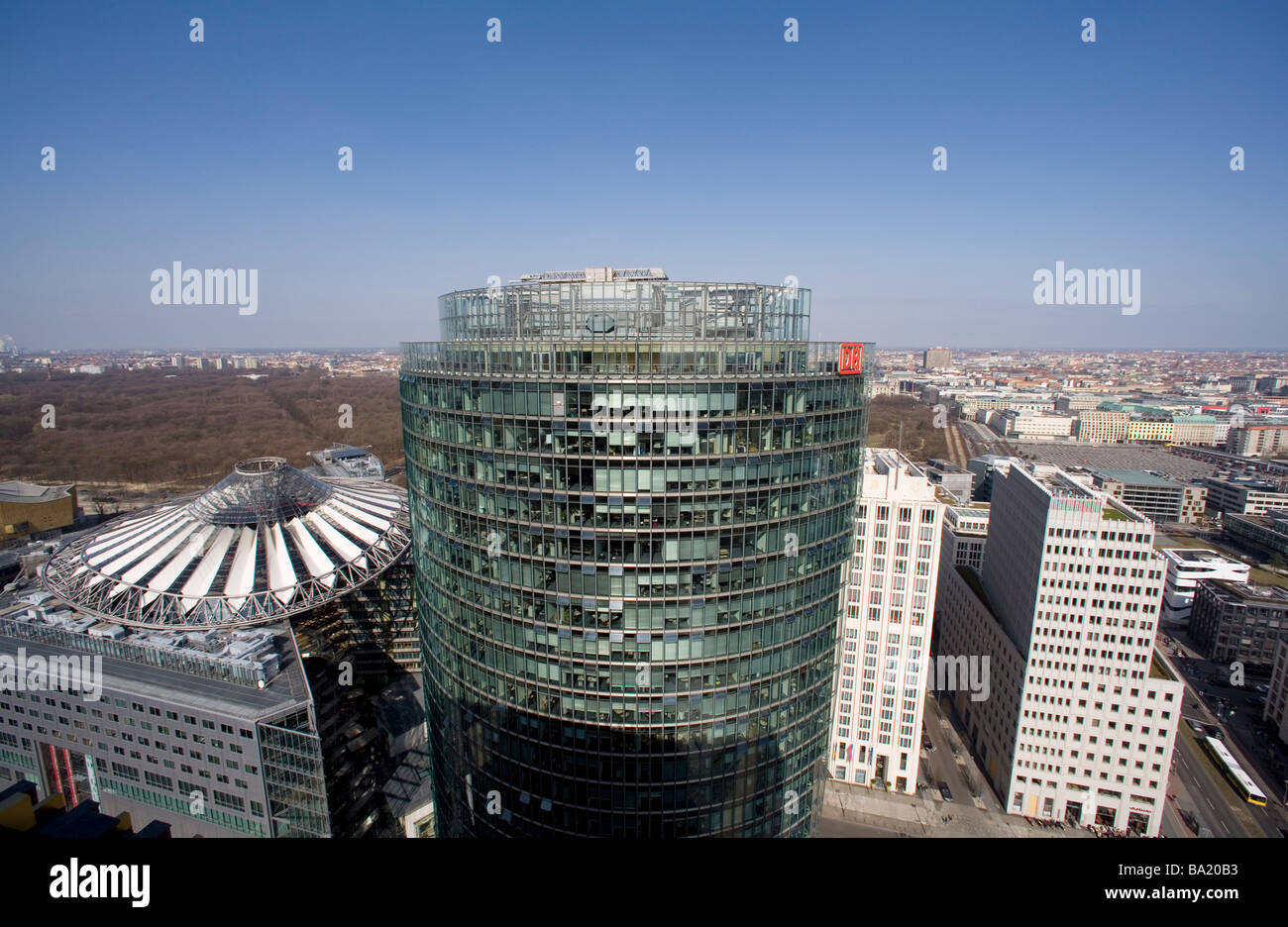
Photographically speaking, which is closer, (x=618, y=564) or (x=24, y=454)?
(x=618, y=564)

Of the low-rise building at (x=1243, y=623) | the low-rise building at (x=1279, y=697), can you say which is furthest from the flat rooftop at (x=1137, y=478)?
the low-rise building at (x=1279, y=697)

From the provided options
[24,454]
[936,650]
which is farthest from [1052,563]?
[24,454]

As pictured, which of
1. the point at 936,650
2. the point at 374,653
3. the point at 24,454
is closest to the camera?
the point at 374,653

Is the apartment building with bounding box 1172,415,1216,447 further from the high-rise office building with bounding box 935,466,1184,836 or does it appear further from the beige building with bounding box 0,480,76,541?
the beige building with bounding box 0,480,76,541

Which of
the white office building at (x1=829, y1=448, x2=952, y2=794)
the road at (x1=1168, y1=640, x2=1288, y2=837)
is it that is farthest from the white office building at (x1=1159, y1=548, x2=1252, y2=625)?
the white office building at (x1=829, y1=448, x2=952, y2=794)
